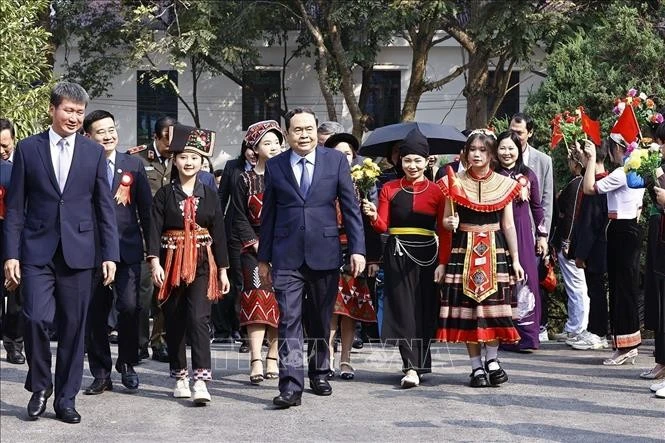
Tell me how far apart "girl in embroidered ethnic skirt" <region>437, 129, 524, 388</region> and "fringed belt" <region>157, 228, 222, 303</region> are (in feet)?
5.96

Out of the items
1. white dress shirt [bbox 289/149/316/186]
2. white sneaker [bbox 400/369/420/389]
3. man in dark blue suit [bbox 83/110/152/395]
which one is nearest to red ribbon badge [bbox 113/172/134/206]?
man in dark blue suit [bbox 83/110/152/395]

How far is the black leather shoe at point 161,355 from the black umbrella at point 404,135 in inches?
101

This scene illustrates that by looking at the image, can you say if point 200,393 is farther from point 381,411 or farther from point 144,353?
point 144,353

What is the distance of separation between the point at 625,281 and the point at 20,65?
9081mm

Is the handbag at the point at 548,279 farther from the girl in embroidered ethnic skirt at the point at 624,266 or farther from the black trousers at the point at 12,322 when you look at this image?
the black trousers at the point at 12,322

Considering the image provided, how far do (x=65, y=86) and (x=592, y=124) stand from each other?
4397 mm

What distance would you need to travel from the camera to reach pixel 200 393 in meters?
8.42

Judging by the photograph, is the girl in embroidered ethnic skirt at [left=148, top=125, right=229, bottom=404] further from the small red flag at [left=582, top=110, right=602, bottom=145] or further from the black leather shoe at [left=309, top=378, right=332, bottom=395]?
the small red flag at [left=582, top=110, right=602, bottom=145]

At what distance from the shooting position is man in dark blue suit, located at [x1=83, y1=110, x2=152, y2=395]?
9000 millimetres

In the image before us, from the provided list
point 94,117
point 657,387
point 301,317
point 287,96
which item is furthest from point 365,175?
point 287,96

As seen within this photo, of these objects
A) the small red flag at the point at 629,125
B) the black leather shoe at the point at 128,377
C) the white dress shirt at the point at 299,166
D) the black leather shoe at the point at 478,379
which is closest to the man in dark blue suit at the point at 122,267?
the black leather shoe at the point at 128,377

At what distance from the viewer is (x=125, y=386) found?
30.0ft

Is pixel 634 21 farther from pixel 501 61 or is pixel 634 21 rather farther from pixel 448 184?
pixel 501 61

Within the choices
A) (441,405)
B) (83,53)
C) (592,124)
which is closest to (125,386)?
(441,405)
